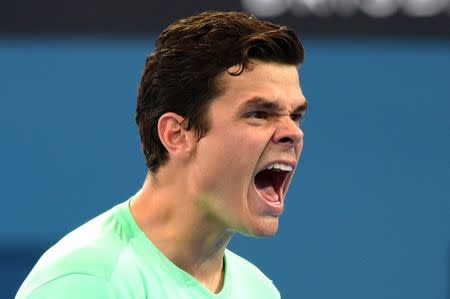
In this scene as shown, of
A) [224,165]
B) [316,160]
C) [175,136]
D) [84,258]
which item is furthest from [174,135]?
[316,160]

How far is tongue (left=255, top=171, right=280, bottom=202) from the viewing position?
2227 millimetres

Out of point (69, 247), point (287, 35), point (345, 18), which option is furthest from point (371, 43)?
point (69, 247)

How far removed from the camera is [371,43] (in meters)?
4.09

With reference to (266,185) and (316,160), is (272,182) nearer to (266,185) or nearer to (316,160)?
(266,185)

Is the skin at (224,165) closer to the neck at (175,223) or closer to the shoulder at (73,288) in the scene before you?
the neck at (175,223)

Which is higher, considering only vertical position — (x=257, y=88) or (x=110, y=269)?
(x=257, y=88)

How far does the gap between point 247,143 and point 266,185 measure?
0.20m

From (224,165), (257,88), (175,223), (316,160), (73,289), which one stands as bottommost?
(73,289)

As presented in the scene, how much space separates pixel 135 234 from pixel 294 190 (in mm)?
2082

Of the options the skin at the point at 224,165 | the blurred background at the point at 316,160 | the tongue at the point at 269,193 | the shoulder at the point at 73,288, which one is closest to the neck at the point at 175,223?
the skin at the point at 224,165

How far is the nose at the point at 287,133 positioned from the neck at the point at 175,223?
0.21 m

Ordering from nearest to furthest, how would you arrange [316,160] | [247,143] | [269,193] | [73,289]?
[73,289], [247,143], [269,193], [316,160]

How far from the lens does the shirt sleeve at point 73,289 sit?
75.3 inches

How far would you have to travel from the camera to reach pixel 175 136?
7.17ft
